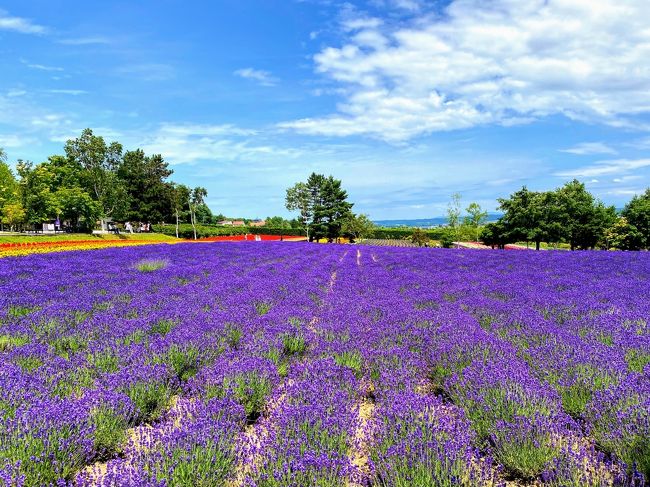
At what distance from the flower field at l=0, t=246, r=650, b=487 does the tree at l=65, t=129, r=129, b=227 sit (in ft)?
147

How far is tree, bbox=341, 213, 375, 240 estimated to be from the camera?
54.3 m

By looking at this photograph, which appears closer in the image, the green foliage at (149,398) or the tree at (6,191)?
the green foliage at (149,398)

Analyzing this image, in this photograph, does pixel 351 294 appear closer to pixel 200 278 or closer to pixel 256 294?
pixel 256 294

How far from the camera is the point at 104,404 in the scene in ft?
10.2

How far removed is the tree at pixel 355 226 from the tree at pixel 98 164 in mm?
29043

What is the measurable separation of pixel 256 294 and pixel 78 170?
1940 inches

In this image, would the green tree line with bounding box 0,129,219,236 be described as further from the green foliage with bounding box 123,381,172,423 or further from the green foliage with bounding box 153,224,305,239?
the green foliage with bounding box 123,381,172,423

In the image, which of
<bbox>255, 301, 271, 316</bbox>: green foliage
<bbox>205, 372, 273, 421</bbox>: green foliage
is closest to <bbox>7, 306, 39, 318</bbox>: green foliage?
<bbox>255, 301, 271, 316</bbox>: green foliage

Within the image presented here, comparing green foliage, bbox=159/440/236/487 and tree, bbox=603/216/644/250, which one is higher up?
tree, bbox=603/216/644/250

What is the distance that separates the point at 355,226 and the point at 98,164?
3233 centimetres

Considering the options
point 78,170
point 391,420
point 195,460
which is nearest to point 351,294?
point 391,420

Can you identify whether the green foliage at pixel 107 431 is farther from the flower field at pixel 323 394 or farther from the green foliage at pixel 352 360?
the green foliage at pixel 352 360

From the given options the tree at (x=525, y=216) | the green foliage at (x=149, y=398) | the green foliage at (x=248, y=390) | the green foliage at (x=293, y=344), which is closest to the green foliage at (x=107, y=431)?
the green foliage at (x=149, y=398)

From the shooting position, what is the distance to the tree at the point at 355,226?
5428 centimetres
